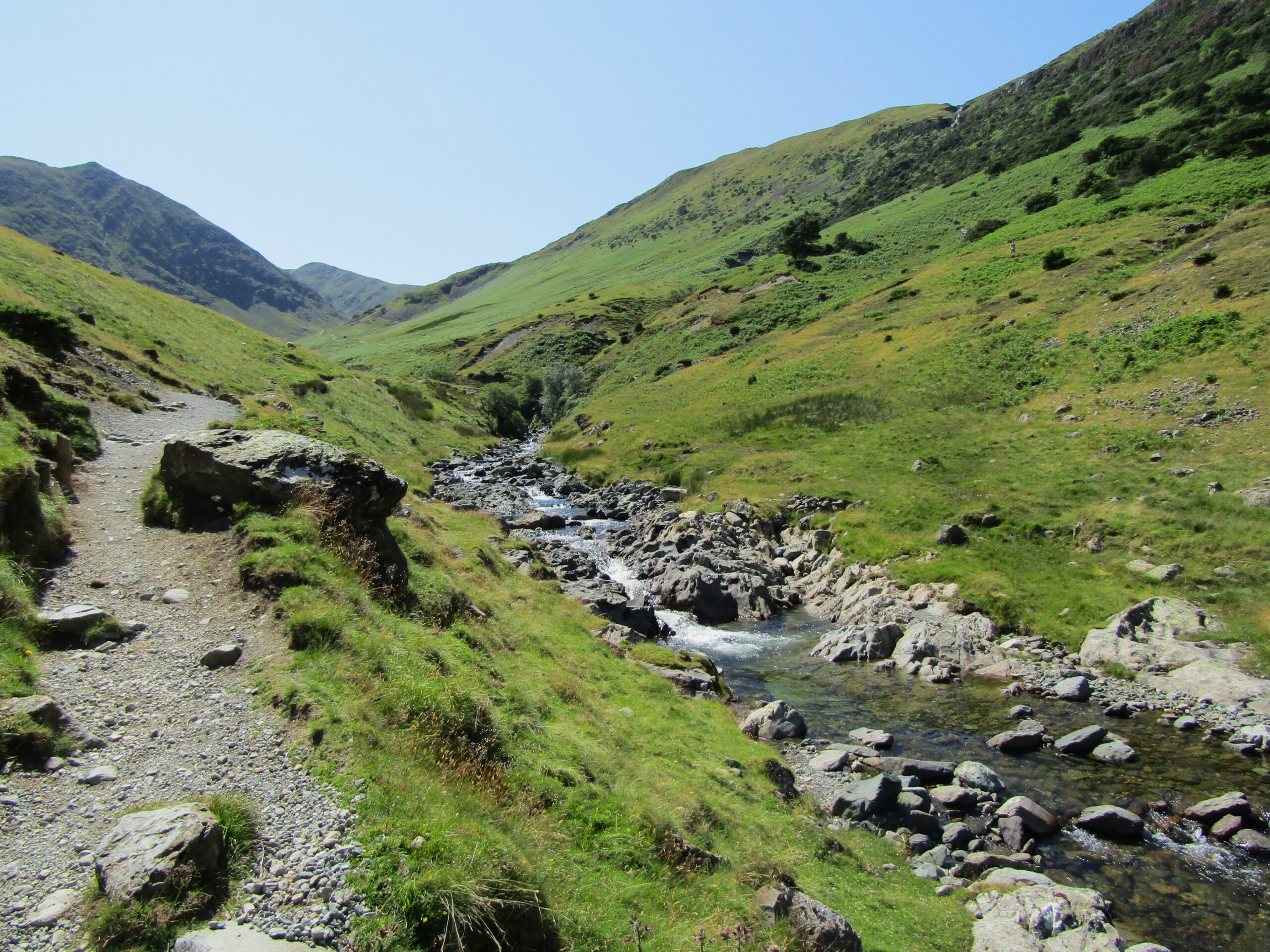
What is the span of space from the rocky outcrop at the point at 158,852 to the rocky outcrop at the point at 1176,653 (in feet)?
83.2

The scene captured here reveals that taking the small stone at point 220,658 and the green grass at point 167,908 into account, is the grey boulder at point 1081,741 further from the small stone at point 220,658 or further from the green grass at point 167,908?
the small stone at point 220,658

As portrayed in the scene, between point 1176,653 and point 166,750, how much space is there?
27.5 meters

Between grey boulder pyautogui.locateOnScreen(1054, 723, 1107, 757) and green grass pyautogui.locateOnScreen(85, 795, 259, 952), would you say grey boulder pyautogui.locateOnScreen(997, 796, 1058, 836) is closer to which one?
grey boulder pyautogui.locateOnScreen(1054, 723, 1107, 757)

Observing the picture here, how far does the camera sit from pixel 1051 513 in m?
30.8

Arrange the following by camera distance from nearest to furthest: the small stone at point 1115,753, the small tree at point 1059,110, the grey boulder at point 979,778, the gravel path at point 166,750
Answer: the gravel path at point 166,750, the grey boulder at point 979,778, the small stone at point 1115,753, the small tree at point 1059,110

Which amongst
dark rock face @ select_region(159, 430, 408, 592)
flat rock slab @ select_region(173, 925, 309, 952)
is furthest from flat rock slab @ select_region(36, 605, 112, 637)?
flat rock slab @ select_region(173, 925, 309, 952)

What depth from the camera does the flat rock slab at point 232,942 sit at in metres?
5.43

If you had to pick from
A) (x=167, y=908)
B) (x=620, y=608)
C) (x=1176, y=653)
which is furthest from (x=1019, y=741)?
(x=167, y=908)

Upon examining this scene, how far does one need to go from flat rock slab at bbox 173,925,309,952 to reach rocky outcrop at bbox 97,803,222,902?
21.2 inches

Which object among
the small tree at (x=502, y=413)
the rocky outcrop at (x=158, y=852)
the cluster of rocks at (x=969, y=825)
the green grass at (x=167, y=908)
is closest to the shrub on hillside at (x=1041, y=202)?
the small tree at (x=502, y=413)

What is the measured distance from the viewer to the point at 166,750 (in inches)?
308

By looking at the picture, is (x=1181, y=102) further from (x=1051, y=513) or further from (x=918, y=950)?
(x=918, y=950)

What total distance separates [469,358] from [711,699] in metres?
152

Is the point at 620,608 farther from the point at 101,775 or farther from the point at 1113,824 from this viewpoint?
the point at 101,775
